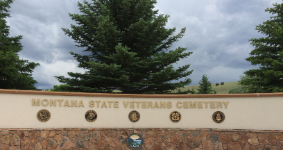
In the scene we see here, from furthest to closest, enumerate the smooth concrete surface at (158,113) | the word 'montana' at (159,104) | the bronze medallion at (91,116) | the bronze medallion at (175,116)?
the bronze medallion at (175,116)
the word 'montana' at (159,104)
the bronze medallion at (91,116)
the smooth concrete surface at (158,113)

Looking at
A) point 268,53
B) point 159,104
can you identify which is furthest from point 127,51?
point 268,53

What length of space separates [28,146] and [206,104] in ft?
26.2

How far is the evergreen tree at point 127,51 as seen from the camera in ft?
52.0

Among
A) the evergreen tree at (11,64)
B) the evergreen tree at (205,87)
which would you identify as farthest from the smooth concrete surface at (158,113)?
the evergreen tree at (205,87)

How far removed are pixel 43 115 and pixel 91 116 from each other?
6.65ft

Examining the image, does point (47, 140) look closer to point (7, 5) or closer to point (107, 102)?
point (107, 102)

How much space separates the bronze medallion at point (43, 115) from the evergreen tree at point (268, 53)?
64.8 feet

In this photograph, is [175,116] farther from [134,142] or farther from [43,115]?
[43,115]

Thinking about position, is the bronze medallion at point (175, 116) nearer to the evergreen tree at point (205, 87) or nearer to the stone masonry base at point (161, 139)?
the stone masonry base at point (161, 139)

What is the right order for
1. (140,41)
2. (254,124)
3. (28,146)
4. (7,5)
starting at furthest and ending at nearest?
(7,5), (140,41), (254,124), (28,146)

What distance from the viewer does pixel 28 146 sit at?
9141 mm

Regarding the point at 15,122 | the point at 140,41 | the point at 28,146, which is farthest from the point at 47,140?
the point at 140,41

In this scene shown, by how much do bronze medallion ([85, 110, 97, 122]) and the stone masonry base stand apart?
440 millimetres

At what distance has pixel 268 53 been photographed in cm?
2353
